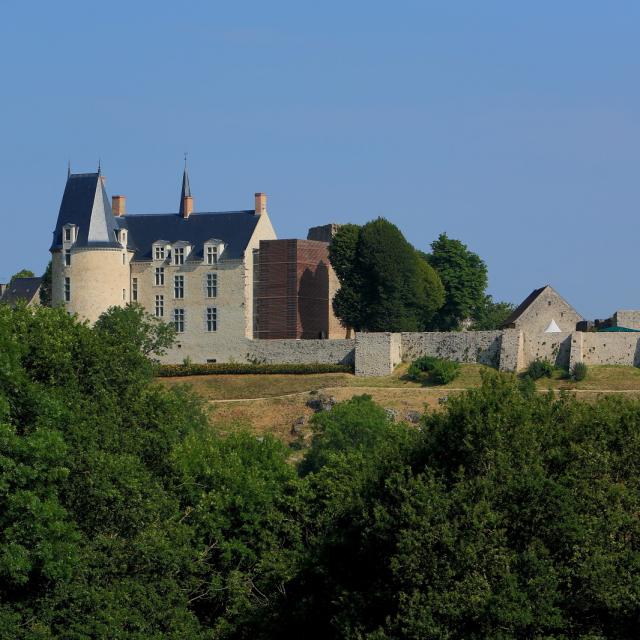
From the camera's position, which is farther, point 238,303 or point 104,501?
point 238,303

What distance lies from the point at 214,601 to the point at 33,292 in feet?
188

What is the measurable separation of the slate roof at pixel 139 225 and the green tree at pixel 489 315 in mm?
16799

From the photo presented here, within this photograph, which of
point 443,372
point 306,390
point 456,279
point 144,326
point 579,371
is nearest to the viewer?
point 579,371

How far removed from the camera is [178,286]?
8244 cm

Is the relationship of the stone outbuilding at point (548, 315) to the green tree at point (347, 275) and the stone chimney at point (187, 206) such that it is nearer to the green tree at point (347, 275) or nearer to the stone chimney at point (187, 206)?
the green tree at point (347, 275)

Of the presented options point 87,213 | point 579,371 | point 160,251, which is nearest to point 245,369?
point 160,251

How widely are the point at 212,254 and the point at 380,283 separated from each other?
8469mm

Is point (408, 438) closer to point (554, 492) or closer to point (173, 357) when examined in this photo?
point (554, 492)

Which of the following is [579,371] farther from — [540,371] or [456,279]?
[456,279]

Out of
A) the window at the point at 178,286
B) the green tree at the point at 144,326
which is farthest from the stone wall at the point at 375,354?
the window at the point at 178,286

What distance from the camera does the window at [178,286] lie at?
82375 mm

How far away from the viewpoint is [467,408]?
116 ft

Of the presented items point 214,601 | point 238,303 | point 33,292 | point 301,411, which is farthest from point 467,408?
point 33,292

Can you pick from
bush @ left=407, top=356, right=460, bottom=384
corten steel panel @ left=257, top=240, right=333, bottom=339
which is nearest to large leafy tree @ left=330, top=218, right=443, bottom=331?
corten steel panel @ left=257, top=240, right=333, bottom=339
